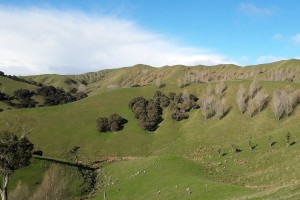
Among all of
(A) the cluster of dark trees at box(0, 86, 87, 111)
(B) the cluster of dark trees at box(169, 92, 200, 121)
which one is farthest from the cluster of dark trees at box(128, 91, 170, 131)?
(A) the cluster of dark trees at box(0, 86, 87, 111)

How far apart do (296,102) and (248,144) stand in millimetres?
31012

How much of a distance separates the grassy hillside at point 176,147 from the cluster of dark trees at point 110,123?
78.3 inches

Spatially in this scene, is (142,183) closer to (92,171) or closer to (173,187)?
(173,187)

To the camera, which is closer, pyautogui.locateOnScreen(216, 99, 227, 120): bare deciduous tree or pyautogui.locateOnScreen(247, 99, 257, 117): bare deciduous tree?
pyautogui.locateOnScreen(247, 99, 257, 117): bare deciduous tree

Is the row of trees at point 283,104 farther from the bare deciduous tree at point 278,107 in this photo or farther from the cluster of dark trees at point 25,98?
the cluster of dark trees at point 25,98

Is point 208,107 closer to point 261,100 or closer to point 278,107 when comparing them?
point 261,100

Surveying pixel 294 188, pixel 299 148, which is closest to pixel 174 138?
pixel 299 148

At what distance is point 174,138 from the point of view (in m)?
99.8

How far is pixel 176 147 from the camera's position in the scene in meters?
93.7

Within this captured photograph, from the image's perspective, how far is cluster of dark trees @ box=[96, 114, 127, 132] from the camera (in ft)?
346

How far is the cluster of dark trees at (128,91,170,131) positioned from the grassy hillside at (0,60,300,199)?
2272 mm

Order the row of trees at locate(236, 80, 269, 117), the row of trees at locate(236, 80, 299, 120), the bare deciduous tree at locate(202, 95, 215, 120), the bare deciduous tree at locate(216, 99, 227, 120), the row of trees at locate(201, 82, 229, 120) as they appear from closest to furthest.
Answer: the row of trees at locate(236, 80, 299, 120) → the row of trees at locate(236, 80, 269, 117) → the bare deciduous tree at locate(216, 99, 227, 120) → the row of trees at locate(201, 82, 229, 120) → the bare deciduous tree at locate(202, 95, 215, 120)

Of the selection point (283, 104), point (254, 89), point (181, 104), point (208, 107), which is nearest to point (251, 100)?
point (254, 89)

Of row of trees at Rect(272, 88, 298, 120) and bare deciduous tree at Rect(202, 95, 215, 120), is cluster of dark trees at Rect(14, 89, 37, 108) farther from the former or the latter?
row of trees at Rect(272, 88, 298, 120)
